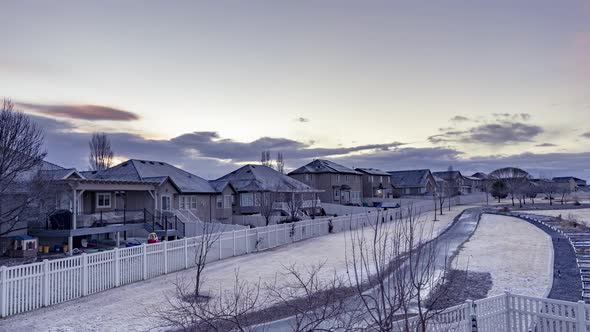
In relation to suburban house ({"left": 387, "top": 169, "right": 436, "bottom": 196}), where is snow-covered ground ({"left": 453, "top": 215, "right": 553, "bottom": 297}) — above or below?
below

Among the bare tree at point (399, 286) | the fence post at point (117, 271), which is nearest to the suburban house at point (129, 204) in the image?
the fence post at point (117, 271)

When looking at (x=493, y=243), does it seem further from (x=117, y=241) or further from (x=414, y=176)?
(x=414, y=176)

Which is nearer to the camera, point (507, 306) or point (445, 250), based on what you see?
point (507, 306)

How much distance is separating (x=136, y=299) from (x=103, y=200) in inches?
815

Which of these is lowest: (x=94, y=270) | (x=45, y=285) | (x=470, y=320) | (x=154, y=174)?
(x=470, y=320)

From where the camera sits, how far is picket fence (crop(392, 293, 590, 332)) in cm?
848

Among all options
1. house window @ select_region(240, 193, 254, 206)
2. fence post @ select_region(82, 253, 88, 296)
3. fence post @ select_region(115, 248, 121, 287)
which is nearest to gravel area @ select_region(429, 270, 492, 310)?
fence post @ select_region(115, 248, 121, 287)

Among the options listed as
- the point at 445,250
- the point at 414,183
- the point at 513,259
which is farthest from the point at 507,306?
the point at 414,183

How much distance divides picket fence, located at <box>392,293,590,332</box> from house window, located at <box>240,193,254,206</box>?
37.4 metres

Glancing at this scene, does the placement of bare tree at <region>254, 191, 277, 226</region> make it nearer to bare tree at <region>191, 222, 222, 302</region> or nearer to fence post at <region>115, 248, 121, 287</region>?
bare tree at <region>191, 222, 222, 302</region>

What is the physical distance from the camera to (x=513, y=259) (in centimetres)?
1989

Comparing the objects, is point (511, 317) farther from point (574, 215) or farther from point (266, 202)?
point (574, 215)

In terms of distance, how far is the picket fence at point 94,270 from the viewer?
12.1m

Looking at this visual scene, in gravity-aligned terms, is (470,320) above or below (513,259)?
above
